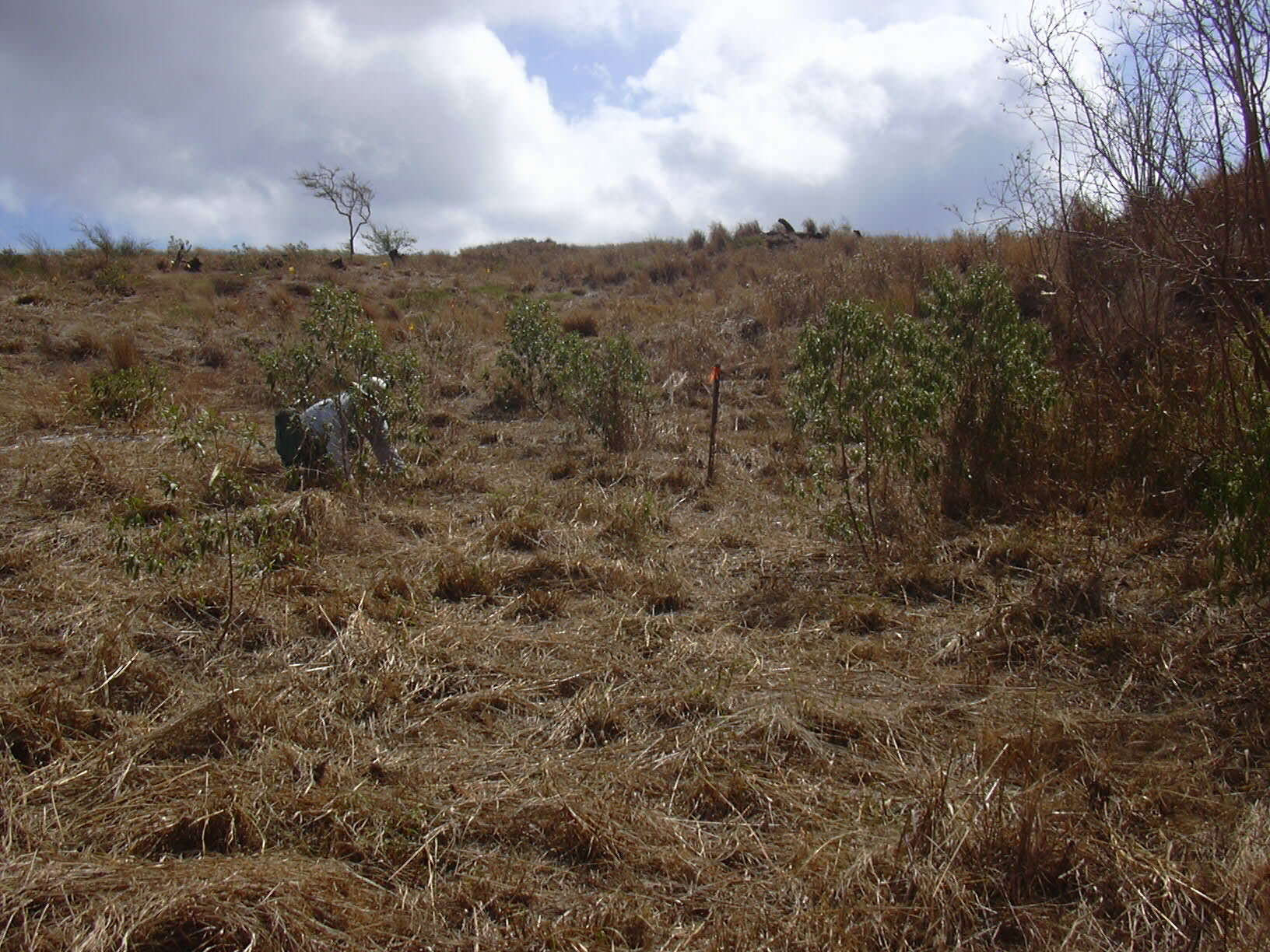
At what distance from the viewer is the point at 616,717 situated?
10.5 feet

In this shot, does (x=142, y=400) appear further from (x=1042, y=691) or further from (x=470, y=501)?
(x=1042, y=691)

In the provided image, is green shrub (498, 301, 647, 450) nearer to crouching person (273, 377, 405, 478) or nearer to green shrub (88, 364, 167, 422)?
crouching person (273, 377, 405, 478)

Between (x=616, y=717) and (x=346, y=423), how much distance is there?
11.2ft

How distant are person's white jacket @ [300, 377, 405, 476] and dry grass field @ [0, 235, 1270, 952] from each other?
1.16ft

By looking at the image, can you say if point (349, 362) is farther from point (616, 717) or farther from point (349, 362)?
point (616, 717)

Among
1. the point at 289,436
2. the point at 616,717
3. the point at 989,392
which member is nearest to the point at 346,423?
the point at 289,436

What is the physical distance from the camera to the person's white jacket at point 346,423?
231 inches

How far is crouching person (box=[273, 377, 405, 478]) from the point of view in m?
5.88

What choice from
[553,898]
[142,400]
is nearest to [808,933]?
[553,898]

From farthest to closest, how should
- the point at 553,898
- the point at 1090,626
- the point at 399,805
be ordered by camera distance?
the point at 1090,626
the point at 399,805
the point at 553,898

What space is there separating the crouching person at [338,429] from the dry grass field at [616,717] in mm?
276

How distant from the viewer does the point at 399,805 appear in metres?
2.64

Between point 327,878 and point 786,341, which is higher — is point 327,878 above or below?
Result: below

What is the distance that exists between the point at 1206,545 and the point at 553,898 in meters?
3.20
